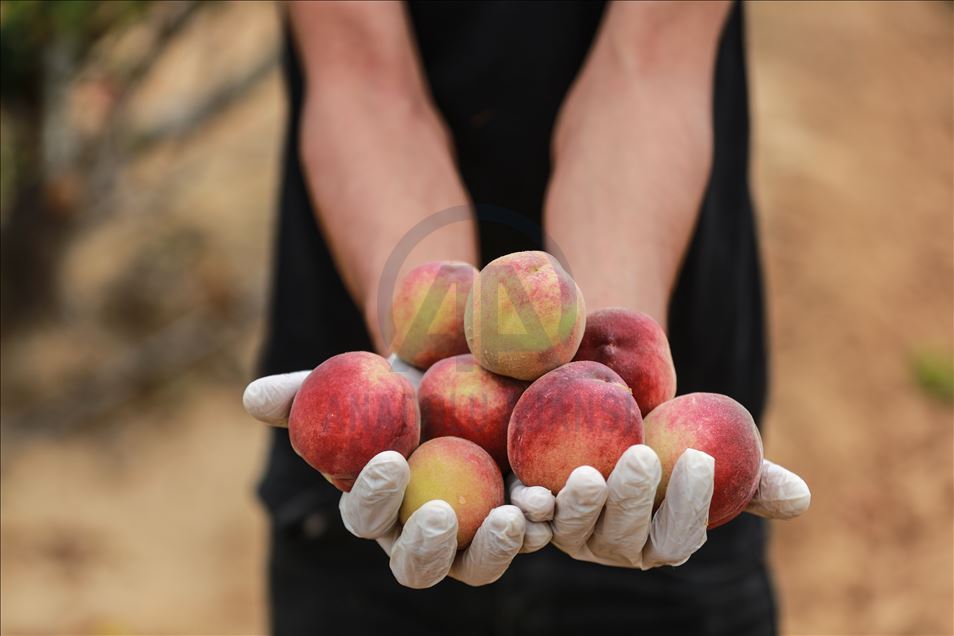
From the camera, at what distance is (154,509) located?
427 cm

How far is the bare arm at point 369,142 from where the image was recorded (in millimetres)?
1953

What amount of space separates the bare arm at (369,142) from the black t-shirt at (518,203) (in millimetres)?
107

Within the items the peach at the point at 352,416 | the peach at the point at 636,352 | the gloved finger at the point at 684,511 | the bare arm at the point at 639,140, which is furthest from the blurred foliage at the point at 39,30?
the gloved finger at the point at 684,511

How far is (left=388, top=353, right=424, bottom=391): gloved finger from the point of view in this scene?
1.63 meters

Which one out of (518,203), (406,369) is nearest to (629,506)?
(406,369)

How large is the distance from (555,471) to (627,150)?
81cm

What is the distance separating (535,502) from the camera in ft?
4.38

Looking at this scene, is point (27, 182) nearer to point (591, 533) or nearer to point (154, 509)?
point (154, 509)

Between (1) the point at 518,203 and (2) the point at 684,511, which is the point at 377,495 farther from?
(1) the point at 518,203

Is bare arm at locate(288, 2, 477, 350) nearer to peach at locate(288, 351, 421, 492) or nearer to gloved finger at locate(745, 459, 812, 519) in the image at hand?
peach at locate(288, 351, 421, 492)

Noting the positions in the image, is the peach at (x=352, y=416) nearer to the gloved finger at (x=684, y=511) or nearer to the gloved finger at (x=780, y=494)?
the gloved finger at (x=684, y=511)

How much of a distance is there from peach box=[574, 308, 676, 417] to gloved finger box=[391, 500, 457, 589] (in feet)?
1.13

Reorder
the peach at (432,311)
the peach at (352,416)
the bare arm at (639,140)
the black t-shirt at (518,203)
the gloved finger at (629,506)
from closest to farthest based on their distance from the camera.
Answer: the gloved finger at (629,506)
the peach at (352,416)
the peach at (432,311)
the bare arm at (639,140)
the black t-shirt at (518,203)

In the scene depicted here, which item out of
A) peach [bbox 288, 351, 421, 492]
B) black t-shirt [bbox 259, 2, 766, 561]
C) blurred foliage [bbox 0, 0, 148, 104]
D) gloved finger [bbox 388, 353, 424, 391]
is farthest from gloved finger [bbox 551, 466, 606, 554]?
blurred foliage [bbox 0, 0, 148, 104]
